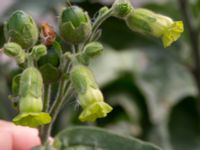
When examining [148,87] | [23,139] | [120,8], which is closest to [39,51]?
[120,8]

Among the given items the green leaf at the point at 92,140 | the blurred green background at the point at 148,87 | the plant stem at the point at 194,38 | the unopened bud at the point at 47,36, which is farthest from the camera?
the blurred green background at the point at 148,87

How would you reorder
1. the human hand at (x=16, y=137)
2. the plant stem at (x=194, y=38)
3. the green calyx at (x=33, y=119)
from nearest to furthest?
the green calyx at (x=33, y=119) → the human hand at (x=16, y=137) → the plant stem at (x=194, y=38)

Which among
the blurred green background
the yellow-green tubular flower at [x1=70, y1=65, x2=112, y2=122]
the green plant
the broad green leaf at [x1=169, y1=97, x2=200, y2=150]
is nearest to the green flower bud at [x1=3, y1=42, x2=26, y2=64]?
the green plant

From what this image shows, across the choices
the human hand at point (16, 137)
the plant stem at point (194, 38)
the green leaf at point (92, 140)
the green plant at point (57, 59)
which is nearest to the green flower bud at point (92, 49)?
the green plant at point (57, 59)

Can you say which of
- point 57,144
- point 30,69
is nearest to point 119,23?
point 57,144

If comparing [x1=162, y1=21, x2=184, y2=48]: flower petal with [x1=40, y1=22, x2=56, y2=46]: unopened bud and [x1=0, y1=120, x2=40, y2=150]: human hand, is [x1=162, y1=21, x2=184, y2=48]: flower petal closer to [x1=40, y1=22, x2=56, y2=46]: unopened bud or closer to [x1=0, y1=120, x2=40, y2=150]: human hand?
[x1=40, y1=22, x2=56, y2=46]: unopened bud

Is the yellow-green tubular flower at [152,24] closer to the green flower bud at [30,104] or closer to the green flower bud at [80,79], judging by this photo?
the green flower bud at [80,79]

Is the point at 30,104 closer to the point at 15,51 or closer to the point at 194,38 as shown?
the point at 15,51
